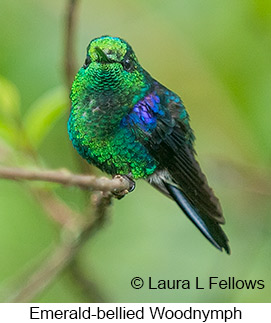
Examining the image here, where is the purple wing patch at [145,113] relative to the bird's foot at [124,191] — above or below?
above

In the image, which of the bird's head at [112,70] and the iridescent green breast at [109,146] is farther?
the iridescent green breast at [109,146]

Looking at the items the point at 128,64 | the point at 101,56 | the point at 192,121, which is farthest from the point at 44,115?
the point at 192,121

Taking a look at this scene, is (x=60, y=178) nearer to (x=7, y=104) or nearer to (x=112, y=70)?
(x=112, y=70)

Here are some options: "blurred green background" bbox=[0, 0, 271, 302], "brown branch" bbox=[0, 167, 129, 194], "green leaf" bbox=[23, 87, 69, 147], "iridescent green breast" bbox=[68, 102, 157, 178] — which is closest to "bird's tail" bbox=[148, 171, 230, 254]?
"iridescent green breast" bbox=[68, 102, 157, 178]

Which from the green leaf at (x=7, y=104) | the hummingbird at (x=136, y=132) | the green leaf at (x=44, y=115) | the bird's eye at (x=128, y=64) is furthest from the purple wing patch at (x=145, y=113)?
the green leaf at (x=7, y=104)

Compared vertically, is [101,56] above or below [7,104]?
below

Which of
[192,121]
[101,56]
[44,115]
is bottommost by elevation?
[101,56]

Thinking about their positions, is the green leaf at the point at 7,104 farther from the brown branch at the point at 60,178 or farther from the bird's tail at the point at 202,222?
the brown branch at the point at 60,178

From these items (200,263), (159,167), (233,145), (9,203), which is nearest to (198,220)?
(159,167)
